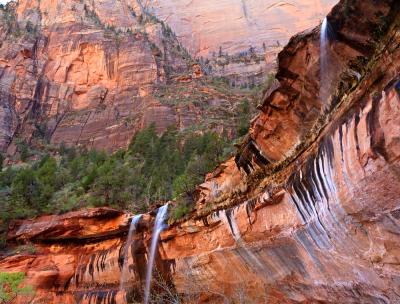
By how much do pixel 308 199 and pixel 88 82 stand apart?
6908 centimetres

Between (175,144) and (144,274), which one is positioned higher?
(144,274)

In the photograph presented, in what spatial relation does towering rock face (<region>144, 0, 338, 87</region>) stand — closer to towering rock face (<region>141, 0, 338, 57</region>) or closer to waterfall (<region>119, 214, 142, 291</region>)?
towering rock face (<region>141, 0, 338, 57</region>)

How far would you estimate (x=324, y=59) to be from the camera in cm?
1241

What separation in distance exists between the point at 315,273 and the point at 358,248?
2.69 m

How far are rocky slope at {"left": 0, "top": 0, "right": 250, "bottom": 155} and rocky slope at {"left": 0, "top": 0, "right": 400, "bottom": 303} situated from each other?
3717cm

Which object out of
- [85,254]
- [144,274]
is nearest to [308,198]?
[144,274]

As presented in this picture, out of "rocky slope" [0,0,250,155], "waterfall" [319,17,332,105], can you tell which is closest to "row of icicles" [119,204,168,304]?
"waterfall" [319,17,332,105]

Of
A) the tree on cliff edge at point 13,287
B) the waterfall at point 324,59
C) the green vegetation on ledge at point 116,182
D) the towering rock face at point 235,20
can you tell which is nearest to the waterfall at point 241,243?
the waterfall at point 324,59

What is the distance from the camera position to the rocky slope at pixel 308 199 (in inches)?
334

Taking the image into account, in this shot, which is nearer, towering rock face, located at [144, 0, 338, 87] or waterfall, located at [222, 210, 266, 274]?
waterfall, located at [222, 210, 266, 274]

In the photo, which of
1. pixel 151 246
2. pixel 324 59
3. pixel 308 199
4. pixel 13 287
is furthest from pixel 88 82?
pixel 308 199

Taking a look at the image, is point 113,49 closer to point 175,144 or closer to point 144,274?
point 175,144

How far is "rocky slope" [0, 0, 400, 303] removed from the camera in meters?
8.48

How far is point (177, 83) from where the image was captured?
71.8 metres
